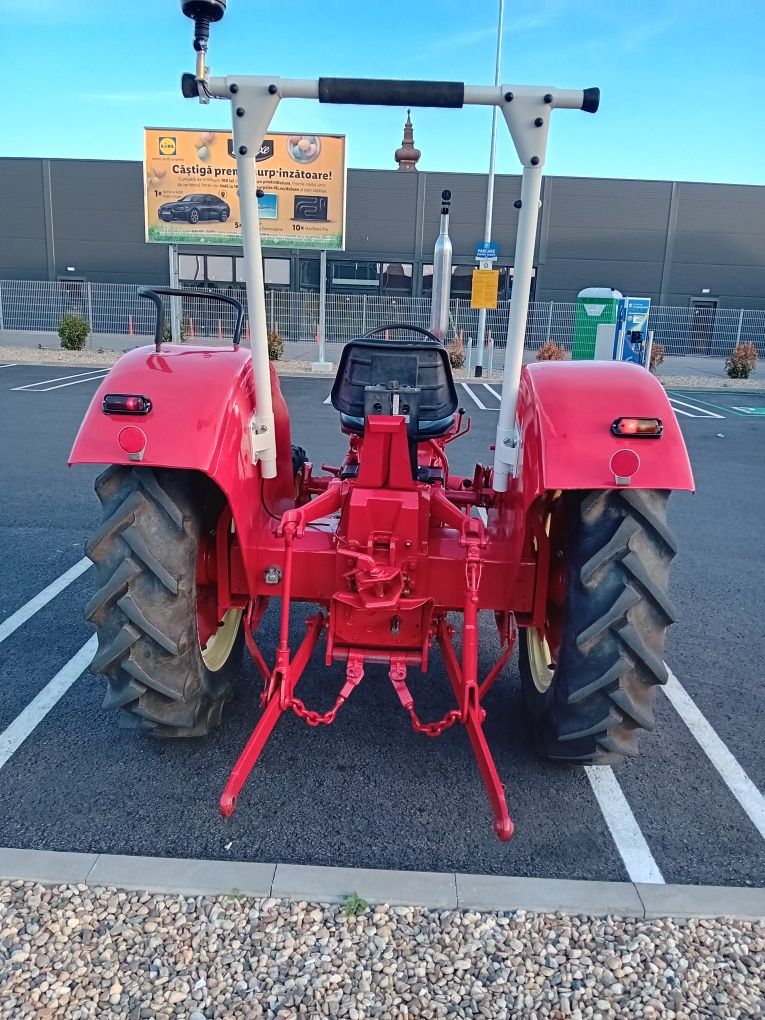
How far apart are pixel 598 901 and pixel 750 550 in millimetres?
4502

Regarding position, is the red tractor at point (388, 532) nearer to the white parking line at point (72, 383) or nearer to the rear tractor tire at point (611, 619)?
the rear tractor tire at point (611, 619)

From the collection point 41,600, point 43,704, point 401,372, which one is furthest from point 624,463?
point 41,600

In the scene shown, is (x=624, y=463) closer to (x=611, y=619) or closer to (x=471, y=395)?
(x=611, y=619)

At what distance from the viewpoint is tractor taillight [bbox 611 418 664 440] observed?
2.71 metres

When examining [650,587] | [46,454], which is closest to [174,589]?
[650,587]

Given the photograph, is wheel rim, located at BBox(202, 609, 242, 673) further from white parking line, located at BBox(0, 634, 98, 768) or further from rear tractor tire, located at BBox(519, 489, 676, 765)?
rear tractor tire, located at BBox(519, 489, 676, 765)

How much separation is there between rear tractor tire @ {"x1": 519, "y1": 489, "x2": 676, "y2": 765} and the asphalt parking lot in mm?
330

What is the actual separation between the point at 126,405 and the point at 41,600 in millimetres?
2451

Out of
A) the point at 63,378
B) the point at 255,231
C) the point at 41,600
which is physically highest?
the point at 255,231

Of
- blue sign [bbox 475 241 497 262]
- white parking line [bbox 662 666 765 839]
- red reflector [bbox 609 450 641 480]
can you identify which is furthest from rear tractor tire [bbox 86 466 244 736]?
blue sign [bbox 475 241 497 262]

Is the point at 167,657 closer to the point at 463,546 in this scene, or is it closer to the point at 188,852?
the point at 188,852

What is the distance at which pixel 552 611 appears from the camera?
3.26m

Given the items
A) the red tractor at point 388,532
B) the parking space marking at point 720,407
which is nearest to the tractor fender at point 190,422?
the red tractor at point 388,532

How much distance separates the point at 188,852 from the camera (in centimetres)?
267
